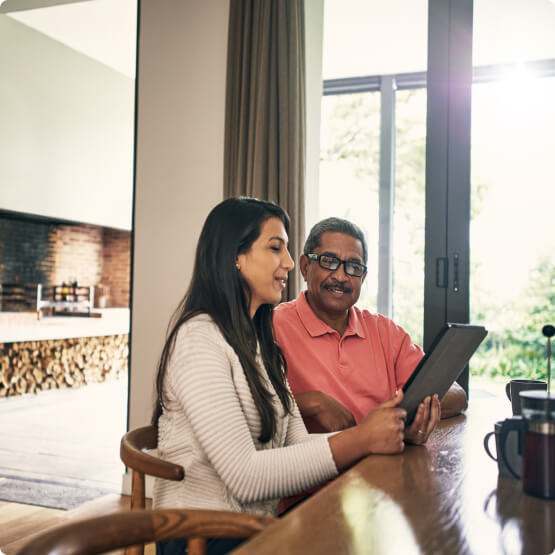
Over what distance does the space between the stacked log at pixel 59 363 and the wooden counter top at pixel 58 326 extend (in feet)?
0.41

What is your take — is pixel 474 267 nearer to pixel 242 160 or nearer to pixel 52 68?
pixel 242 160

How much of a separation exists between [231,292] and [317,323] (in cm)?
59

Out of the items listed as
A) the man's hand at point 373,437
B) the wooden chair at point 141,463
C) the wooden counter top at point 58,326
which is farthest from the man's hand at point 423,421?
the wooden counter top at point 58,326

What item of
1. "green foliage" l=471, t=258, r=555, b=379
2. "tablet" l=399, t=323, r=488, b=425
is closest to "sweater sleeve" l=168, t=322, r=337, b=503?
"tablet" l=399, t=323, r=488, b=425

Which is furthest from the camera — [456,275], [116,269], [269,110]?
[116,269]

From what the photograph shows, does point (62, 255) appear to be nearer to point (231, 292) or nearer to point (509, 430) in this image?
point (231, 292)

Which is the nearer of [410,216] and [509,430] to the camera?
[509,430]

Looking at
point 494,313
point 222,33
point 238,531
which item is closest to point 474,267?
point 494,313

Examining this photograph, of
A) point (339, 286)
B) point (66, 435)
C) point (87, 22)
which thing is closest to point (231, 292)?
point (339, 286)

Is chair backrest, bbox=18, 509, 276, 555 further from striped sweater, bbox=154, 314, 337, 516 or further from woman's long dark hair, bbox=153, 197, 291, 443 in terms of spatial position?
woman's long dark hair, bbox=153, 197, 291, 443

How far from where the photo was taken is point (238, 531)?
829 mm

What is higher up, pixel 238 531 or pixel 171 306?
pixel 171 306

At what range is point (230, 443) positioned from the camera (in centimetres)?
109

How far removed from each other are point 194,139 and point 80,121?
3976 millimetres
